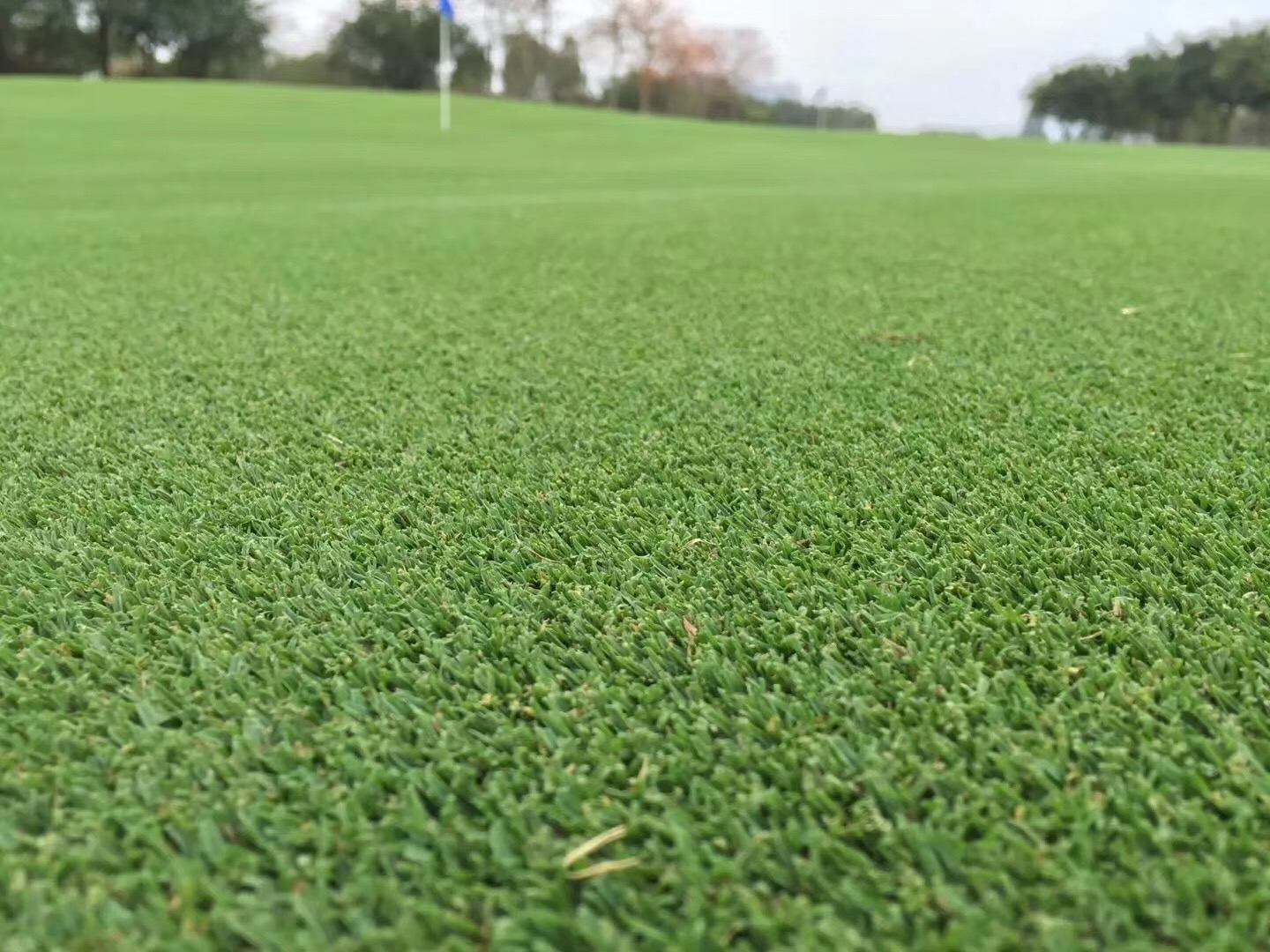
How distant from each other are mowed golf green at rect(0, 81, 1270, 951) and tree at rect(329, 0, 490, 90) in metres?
35.6

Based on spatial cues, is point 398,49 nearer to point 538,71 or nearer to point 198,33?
point 538,71

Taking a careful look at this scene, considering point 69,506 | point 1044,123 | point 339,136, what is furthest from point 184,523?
point 1044,123

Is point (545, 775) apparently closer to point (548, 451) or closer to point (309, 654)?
point (309, 654)

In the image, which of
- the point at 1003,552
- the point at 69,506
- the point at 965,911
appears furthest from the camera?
the point at 69,506

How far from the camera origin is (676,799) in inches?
22.6

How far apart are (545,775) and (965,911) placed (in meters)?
0.25

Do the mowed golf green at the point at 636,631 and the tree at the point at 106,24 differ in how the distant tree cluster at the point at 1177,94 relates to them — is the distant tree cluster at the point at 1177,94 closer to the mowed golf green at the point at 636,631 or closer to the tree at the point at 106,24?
the tree at the point at 106,24

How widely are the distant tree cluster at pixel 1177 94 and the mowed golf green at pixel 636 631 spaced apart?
3823 centimetres

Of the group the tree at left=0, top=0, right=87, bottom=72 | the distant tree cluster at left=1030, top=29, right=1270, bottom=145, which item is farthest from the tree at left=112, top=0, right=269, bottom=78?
the distant tree cluster at left=1030, top=29, right=1270, bottom=145

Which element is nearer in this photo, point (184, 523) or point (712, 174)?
point (184, 523)

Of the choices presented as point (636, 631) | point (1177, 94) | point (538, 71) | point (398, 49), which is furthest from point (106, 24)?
point (1177, 94)

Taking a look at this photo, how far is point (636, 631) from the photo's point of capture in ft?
2.43

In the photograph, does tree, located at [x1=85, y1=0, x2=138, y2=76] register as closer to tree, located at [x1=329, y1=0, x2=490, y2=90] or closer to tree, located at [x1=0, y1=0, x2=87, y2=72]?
A: tree, located at [x1=0, y1=0, x2=87, y2=72]

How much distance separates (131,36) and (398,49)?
886 cm
